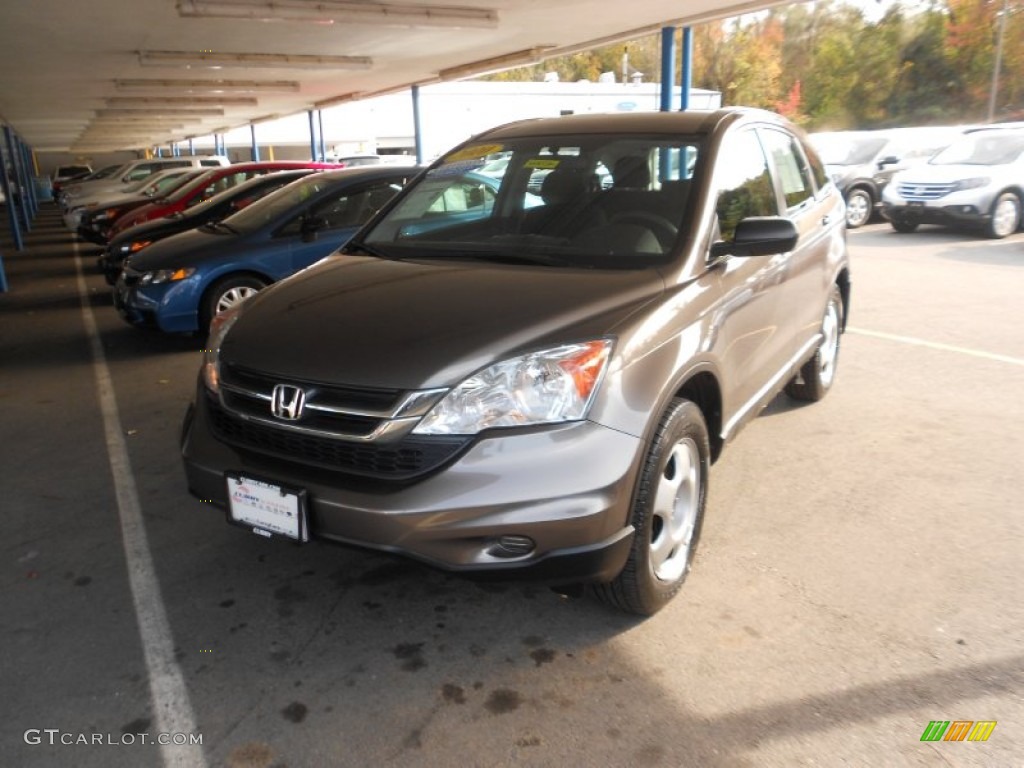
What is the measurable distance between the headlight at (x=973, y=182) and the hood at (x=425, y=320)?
1267cm

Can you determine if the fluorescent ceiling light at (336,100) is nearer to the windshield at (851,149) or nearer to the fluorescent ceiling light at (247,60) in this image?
the fluorescent ceiling light at (247,60)

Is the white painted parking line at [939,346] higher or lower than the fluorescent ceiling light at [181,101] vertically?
lower

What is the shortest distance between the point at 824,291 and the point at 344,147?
1585 inches

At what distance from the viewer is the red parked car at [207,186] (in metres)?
11.4

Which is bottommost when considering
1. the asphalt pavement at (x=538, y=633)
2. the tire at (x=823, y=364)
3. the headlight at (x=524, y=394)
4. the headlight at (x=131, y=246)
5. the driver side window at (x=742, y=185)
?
the asphalt pavement at (x=538, y=633)

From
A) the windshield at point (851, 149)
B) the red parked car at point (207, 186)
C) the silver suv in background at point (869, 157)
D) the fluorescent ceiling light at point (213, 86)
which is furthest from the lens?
the windshield at point (851, 149)

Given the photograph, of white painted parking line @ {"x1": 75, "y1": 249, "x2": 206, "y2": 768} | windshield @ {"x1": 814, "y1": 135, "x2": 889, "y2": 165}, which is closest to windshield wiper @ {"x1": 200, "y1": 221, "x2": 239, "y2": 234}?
white painted parking line @ {"x1": 75, "y1": 249, "x2": 206, "y2": 768}

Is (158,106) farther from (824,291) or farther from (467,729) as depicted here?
(467,729)

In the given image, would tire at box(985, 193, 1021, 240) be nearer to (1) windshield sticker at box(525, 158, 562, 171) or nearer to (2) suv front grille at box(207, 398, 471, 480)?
(1) windshield sticker at box(525, 158, 562, 171)

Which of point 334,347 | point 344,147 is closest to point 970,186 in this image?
point 334,347

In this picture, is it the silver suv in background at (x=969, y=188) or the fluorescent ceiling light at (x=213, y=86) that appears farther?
the fluorescent ceiling light at (x=213, y=86)

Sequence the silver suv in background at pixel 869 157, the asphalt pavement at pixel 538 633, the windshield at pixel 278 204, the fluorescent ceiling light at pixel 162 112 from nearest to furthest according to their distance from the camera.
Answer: the asphalt pavement at pixel 538 633, the windshield at pixel 278 204, the silver suv in background at pixel 869 157, the fluorescent ceiling light at pixel 162 112

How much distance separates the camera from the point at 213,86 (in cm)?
1595

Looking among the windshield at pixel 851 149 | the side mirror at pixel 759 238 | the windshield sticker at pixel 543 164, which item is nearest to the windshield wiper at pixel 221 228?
the windshield sticker at pixel 543 164
